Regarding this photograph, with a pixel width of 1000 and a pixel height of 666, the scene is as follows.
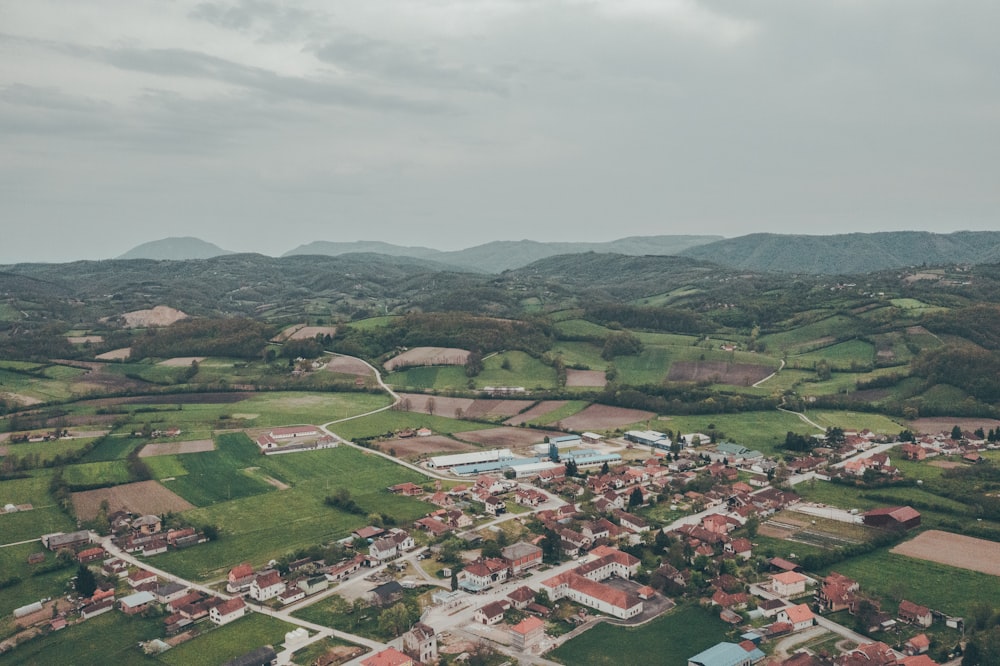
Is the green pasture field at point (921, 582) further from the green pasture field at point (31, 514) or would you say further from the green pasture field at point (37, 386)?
the green pasture field at point (37, 386)

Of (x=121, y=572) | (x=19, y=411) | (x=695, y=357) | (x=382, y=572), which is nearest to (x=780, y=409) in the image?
(x=695, y=357)

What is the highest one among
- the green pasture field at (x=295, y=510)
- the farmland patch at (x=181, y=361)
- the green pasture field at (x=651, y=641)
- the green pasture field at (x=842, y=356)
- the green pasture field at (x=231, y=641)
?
the green pasture field at (x=842, y=356)

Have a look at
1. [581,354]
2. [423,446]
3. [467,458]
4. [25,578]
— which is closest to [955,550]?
[467,458]

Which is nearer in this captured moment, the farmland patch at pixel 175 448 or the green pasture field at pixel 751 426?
the farmland patch at pixel 175 448

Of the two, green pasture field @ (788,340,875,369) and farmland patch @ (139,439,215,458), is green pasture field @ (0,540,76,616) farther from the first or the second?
green pasture field @ (788,340,875,369)

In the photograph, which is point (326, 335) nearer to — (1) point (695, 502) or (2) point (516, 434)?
(2) point (516, 434)

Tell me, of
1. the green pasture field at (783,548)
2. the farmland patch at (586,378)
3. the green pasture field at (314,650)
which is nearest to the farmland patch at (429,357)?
the farmland patch at (586,378)

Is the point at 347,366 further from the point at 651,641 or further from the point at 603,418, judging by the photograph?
the point at 651,641
